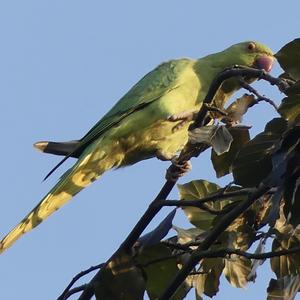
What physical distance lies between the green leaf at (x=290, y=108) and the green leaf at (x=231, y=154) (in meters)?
0.41

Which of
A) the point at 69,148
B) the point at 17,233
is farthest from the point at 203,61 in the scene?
the point at 17,233

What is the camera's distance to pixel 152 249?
8.28 feet

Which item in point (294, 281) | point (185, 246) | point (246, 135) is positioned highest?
point (246, 135)

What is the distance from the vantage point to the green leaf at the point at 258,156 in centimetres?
220

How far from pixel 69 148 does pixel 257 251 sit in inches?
82.4

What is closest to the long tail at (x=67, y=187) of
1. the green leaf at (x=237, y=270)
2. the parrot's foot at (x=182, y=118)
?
the parrot's foot at (x=182, y=118)

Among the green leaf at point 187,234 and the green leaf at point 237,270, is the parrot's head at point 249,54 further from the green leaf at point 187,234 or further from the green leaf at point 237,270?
the green leaf at point 237,270

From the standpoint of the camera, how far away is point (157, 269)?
2.57m

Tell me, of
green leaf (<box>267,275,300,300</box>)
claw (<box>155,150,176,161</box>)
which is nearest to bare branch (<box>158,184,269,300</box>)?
green leaf (<box>267,275,300,300</box>)

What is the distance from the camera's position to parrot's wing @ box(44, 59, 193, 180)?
4.43m

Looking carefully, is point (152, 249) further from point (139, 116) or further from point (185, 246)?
point (139, 116)

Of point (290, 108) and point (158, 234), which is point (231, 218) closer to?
point (290, 108)

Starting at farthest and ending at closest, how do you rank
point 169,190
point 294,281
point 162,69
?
point 162,69 < point 169,190 < point 294,281

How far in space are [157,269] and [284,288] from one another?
515 millimetres
